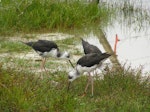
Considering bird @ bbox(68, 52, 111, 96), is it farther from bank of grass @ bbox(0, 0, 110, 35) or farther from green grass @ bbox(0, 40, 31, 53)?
bank of grass @ bbox(0, 0, 110, 35)

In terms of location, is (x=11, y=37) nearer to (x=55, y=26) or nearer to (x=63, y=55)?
(x=55, y=26)

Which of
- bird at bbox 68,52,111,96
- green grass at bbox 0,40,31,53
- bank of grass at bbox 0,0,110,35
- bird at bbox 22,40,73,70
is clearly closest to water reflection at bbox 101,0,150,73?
bank of grass at bbox 0,0,110,35

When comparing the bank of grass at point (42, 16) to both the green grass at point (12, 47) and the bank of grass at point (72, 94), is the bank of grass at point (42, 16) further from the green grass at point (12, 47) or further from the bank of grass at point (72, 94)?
the bank of grass at point (72, 94)

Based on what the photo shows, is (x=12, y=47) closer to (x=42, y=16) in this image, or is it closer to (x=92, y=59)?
(x=42, y=16)

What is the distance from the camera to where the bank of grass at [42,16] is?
13531mm

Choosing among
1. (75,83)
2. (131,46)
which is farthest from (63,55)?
(131,46)

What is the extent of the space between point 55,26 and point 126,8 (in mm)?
3362

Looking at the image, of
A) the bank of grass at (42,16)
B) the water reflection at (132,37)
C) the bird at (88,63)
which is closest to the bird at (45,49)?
the water reflection at (132,37)

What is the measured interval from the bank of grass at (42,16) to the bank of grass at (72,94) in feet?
13.6

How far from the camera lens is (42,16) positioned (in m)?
13.9

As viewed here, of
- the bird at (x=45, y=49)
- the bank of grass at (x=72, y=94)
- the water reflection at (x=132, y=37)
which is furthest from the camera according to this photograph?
the water reflection at (x=132, y=37)

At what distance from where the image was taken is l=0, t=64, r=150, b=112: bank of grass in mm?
6953

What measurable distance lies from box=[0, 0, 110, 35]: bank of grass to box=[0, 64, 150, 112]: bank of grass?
4.13 meters

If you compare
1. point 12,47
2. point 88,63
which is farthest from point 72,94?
point 12,47
